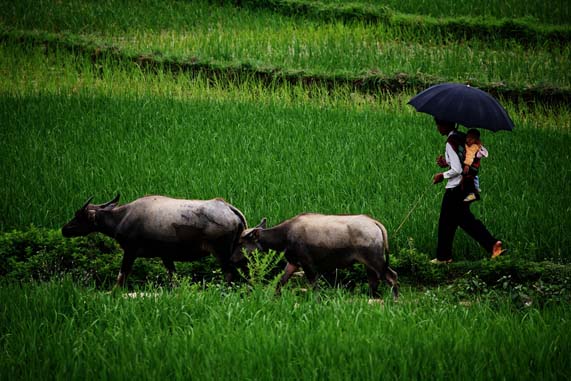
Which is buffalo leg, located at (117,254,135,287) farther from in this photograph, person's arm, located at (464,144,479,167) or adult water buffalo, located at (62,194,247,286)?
person's arm, located at (464,144,479,167)

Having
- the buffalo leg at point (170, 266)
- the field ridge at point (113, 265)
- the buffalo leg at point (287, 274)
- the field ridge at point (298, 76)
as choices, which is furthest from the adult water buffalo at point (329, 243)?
the field ridge at point (298, 76)

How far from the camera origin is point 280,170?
7.51m

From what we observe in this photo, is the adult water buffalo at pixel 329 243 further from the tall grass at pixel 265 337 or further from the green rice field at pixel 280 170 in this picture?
the tall grass at pixel 265 337

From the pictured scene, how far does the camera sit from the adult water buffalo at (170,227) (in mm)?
5301

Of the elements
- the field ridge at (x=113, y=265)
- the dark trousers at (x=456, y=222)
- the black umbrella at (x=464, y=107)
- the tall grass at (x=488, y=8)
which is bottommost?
the field ridge at (x=113, y=265)

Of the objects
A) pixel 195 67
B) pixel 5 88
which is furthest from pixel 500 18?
pixel 5 88

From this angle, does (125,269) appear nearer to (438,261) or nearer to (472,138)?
(438,261)

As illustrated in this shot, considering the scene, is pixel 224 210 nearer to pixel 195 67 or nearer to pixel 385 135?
pixel 385 135

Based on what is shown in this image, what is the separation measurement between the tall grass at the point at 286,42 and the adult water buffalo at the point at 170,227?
6.03 metres

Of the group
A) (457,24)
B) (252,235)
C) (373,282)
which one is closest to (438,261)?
(373,282)

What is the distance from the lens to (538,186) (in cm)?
730

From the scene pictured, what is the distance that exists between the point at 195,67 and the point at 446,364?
8369 millimetres

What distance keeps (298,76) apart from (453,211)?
5.32 meters

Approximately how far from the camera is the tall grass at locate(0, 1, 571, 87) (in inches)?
440
